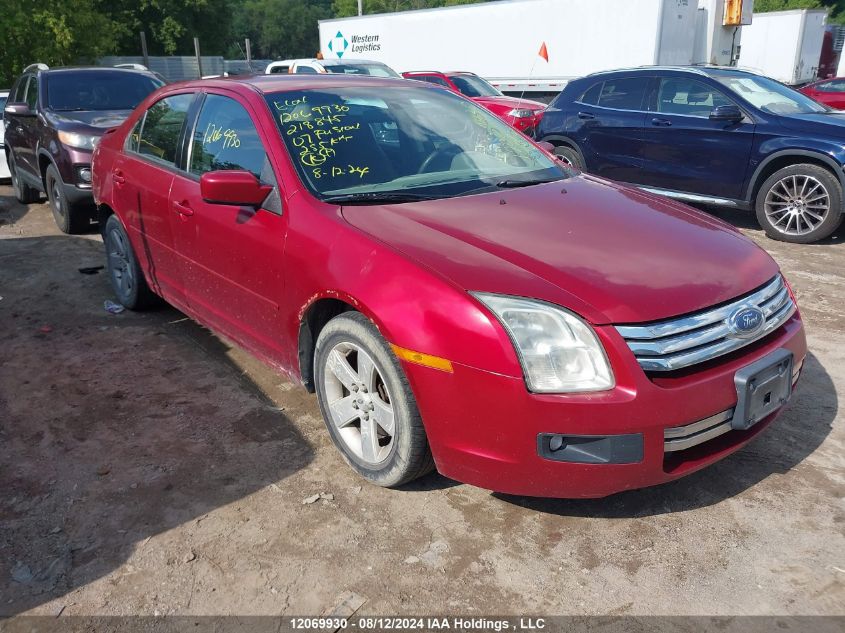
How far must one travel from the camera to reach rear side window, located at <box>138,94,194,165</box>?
436 centimetres

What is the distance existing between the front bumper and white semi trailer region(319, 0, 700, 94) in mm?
13895

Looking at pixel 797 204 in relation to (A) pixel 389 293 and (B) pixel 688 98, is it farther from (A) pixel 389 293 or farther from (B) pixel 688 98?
(A) pixel 389 293

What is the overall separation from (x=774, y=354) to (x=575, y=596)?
122 centimetres

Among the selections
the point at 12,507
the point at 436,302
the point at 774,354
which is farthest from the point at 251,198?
the point at 774,354

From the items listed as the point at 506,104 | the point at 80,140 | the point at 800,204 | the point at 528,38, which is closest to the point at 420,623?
the point at 800,204

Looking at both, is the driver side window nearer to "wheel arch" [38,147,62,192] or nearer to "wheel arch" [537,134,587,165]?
"wheel arch" [38,147,62,192]

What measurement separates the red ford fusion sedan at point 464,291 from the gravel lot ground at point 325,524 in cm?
27

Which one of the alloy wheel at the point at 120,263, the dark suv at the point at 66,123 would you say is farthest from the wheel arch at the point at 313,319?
the dark suv at the point at 66,123

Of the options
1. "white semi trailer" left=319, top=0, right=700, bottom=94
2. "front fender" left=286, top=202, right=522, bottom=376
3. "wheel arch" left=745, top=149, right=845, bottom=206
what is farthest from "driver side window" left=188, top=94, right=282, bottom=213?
"white semi trailer" left=319, top=0, right=700, bottom=94

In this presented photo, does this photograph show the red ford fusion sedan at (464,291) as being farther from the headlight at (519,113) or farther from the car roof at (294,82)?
the headlight at (519,113)

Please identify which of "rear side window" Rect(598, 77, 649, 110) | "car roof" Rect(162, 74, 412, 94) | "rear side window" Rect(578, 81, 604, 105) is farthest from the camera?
"rear side window" Rect(578, 81, 604, 105)

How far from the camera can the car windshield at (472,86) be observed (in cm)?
1434

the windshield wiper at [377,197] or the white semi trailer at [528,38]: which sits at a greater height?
the white semi trailer at [528,38]

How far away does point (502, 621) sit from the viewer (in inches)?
94.8
